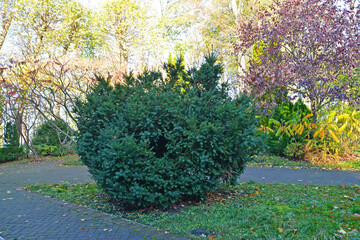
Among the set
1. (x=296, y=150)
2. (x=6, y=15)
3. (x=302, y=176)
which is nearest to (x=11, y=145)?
(x=6, y=15)

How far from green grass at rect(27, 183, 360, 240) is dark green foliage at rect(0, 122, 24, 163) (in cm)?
1084

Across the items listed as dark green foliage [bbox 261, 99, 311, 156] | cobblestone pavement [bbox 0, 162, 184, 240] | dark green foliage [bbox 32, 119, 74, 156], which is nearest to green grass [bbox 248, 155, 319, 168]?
dark green foliage [bbox 261, 99, 311, 156]

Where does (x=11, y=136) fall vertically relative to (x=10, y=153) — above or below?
above

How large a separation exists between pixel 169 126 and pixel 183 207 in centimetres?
147

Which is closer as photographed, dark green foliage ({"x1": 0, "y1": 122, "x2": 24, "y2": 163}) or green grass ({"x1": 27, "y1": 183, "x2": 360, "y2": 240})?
green grass ({"x1": 27, "y1": 183, "x2": 360, "y2": 240})

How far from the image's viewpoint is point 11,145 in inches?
629

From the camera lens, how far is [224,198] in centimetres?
572

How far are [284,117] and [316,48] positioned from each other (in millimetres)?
3189

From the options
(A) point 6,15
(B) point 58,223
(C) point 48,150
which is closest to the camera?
(B) point 58,223

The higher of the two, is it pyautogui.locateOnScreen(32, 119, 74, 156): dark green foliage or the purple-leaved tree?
the purple-leaved tree

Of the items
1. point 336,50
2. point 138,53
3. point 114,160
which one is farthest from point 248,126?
point 138,53

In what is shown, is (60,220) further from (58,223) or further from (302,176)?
(302,176)

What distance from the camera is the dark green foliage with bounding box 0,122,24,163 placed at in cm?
1561

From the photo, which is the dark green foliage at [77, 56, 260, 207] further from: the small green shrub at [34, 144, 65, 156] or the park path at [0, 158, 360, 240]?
the small green shrub at [34, 144, 65, 156]
